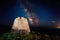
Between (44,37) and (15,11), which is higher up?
(15,11)

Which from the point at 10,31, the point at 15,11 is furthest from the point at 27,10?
the point at 10,31

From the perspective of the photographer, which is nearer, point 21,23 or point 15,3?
point 21,23

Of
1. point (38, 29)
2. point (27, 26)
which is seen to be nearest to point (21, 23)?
point (27, 26)

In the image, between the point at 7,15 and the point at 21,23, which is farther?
the point at 7,15

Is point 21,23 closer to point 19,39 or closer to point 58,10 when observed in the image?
point 19,39

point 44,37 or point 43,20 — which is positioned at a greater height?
point 43,20

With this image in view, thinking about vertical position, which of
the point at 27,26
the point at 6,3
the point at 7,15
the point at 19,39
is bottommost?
the point at 19,39

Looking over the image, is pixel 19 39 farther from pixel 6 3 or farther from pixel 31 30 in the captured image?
pixel 6 3

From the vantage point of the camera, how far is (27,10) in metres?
3.31

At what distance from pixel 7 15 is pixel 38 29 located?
572 millimetres

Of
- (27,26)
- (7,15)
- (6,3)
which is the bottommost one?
(27,26)

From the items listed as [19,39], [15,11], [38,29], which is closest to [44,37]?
[38,29]

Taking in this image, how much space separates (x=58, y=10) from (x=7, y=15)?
2.83 feet

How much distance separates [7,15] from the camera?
10.9 feet
